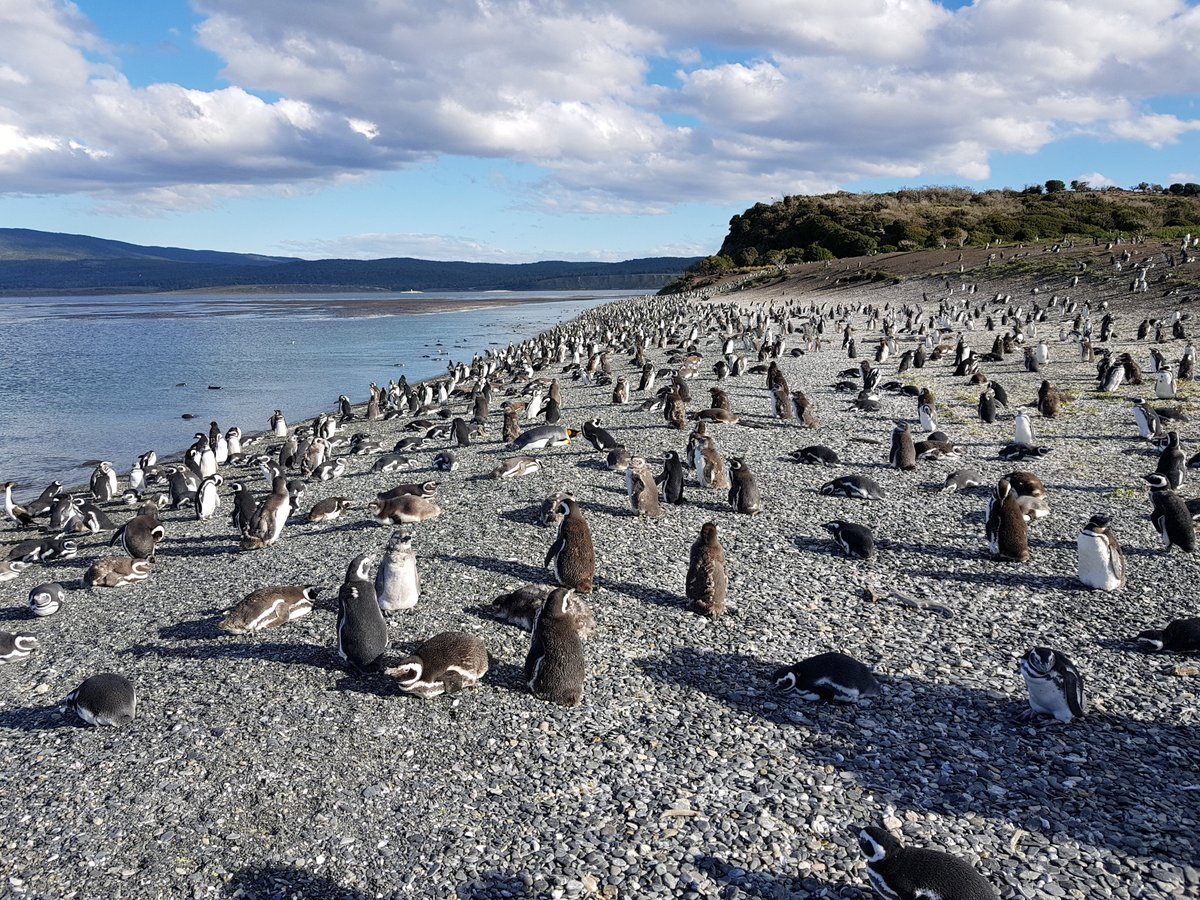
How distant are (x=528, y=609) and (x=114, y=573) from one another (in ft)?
20.2

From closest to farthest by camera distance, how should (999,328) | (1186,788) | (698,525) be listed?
(1186,788), (698,525), (999,328)

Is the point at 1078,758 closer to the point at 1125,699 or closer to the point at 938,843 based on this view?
the point at 1125,699

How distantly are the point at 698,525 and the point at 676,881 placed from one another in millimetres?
7116

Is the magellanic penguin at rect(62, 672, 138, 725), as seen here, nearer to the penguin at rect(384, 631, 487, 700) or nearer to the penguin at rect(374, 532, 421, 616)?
the penguin at rect(384, 631, 487, 700)

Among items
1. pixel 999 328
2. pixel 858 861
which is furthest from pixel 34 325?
pixel 858 861

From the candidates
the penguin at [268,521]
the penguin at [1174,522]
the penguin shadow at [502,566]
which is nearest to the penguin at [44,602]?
the penguin at [268,521]

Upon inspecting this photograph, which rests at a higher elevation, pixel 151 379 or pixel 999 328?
pixel 999 328

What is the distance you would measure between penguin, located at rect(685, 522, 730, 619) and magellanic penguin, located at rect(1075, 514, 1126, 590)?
3.97 m

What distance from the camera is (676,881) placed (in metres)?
4.78

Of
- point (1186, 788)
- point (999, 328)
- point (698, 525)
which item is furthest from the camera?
point (999, 328)

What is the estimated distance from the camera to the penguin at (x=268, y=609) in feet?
27.0

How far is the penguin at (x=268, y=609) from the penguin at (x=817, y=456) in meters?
9.28

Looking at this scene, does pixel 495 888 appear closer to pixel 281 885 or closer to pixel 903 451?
pixel 281 885

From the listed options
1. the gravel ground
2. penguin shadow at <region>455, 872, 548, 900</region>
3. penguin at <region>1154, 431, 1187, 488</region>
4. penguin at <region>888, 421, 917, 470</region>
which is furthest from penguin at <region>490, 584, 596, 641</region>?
penguin at <region>1154, 431, 1187, 488</region>
